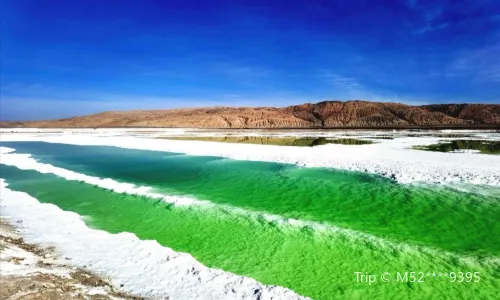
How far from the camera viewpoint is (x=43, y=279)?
563cm

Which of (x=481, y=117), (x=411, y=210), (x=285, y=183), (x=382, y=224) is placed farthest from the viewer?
(x=481, y=117)

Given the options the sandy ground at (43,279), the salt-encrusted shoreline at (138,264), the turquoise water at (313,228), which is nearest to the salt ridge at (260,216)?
the turquoise water at (313,228)

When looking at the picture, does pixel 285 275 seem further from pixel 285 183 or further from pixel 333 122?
pixel 333 122

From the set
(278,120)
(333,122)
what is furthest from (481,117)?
(278,120)

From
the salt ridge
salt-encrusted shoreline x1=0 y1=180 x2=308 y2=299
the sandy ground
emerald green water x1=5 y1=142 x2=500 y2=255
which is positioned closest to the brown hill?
emerald green water x1=5 y1=142 x2=500 y2=255

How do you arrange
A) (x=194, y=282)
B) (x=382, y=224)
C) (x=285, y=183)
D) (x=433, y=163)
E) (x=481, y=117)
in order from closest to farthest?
(x=194, y=282), (x=382, y=224), (x=285, y=183), (x=433, y=163), (x=481, y=117)

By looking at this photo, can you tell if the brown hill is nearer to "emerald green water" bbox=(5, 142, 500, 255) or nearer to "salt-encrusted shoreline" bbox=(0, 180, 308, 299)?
"emerald green water" bbox=(5, 142, 500, 255)

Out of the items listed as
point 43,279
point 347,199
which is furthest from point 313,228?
point 43,279

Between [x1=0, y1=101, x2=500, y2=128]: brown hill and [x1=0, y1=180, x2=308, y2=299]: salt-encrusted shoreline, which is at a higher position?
[x1=0, y1=101, x2=500, y2=128]: brown hill

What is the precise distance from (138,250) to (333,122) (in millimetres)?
144811

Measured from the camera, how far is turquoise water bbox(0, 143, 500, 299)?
20.9 ft

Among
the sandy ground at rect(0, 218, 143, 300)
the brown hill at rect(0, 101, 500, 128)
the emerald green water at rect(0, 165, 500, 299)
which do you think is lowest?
the emerald green water at rect(0, 165, 500, 299)

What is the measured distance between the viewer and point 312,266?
6.68m

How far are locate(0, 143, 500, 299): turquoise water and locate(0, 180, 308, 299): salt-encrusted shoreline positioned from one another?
46cm
